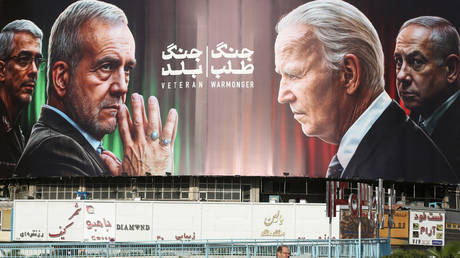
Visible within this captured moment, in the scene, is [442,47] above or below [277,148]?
above

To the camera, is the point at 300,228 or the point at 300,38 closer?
the point at 300,228

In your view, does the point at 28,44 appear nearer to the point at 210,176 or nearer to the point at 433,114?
the point at 210,176

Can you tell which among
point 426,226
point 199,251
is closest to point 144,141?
point 426,226

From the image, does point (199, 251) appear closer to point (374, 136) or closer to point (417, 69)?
point (374, 136)

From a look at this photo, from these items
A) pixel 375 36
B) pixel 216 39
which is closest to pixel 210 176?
pixel 216 39

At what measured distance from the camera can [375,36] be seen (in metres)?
54.8

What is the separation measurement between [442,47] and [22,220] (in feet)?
92.0

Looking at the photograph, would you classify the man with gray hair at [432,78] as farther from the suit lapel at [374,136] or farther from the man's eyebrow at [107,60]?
the man's eyebrow at [107,60]

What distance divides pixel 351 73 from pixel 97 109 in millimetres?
16333

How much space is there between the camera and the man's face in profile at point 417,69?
178 feet

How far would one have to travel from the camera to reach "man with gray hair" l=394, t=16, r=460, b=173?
54.2 meters

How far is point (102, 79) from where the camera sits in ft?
184

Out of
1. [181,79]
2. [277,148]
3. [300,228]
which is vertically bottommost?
[300,228]

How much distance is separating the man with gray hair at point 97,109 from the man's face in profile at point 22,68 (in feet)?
9.34
